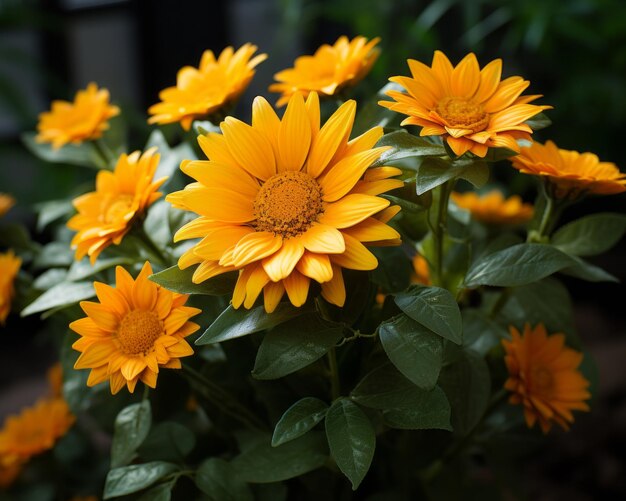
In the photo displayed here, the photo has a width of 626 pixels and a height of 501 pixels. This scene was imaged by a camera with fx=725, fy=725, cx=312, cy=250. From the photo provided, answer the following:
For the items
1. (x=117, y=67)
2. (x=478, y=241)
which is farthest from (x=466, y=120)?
(x=117, y=67)

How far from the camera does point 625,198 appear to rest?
1.58 meters

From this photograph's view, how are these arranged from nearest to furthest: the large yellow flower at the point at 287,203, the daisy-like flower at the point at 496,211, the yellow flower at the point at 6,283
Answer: the large yellow flower at the point at 287,203 → the yellow flower at the point at 6,283 → the daisy-like flower at the point at 496,211

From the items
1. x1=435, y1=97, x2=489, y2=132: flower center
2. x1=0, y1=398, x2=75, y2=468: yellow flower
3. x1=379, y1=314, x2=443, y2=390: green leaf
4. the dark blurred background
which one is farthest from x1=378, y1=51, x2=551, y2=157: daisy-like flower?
the dark blurred background

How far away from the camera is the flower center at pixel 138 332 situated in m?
0.46

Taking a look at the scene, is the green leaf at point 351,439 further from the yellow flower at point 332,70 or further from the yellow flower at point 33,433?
the yellow flower at point 33,433

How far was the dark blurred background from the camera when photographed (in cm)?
133

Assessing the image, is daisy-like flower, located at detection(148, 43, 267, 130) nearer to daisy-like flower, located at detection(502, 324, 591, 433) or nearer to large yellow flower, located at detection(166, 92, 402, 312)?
large yellow flower, located at detection(166, 92, 402, 312)

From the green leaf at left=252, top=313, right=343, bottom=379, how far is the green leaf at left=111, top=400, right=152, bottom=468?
0.14 m

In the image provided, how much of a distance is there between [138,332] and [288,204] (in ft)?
0.41

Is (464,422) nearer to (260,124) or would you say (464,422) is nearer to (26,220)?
(260,124)

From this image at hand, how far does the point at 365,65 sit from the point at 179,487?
347mm

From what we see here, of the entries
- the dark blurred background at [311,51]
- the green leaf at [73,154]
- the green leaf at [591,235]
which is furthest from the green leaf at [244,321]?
the dark blurred background at [311,51]

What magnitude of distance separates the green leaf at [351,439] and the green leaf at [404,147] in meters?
0.16

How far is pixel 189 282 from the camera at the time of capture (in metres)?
0.45
